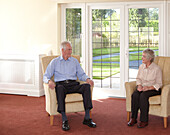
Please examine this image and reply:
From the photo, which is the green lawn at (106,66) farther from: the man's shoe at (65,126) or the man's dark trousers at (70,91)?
the man's shoe at (65,126)

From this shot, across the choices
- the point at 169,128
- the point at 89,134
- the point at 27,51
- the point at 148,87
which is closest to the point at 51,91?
the point at 89,134

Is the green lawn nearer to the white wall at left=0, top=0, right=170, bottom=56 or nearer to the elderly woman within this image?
the white wall at left=0, top=0, right=170, bottom=56

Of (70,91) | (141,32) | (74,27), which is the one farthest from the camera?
(74,27)

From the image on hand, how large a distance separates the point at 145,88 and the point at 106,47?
7.32ft

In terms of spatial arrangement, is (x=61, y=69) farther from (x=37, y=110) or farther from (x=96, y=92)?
(x=96, y=92)

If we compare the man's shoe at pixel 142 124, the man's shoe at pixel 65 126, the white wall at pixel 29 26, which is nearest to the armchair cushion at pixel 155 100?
the man's shoe at pixel 142 124

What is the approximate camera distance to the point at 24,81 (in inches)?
260

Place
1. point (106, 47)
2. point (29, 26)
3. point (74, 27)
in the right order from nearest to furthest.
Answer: point (106, 47)
point (74, 27)
point (29, 26)

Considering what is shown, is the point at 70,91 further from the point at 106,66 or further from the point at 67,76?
the point at 106,66

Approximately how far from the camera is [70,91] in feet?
14.5

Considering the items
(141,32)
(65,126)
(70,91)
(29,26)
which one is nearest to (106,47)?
(141,32)

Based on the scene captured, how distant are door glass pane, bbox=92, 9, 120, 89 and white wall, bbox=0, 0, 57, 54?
0.94 metres

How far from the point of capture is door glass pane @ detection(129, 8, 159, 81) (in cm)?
605

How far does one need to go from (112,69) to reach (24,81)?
1.96m
